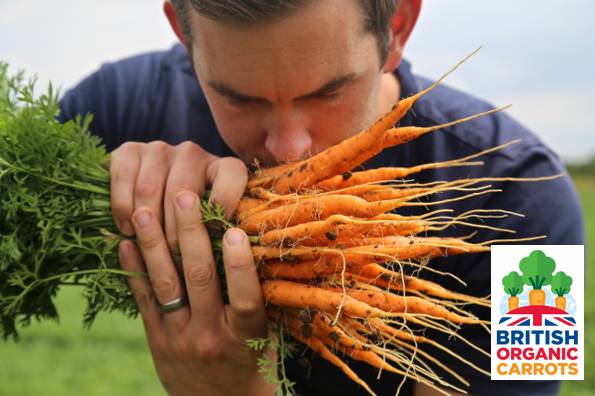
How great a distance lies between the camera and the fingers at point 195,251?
133 centimetres

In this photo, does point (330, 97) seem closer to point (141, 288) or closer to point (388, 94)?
point (388, 94)

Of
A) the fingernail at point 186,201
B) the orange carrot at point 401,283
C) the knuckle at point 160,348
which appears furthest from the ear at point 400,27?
the knuckle at point 160,348

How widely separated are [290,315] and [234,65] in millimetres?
814

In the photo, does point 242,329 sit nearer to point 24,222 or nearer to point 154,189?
point 154,189

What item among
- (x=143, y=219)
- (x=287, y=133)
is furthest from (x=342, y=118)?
(x=143, y=219)

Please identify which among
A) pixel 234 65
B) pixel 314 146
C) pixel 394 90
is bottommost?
pixel 314 146

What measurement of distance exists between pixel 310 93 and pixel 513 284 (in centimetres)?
114

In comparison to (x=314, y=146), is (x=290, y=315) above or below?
below

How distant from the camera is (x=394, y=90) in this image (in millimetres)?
1944

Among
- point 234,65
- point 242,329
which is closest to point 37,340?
point 242,329

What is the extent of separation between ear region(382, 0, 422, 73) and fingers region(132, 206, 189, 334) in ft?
3.32

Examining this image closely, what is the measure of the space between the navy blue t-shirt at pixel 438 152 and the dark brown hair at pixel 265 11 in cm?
32

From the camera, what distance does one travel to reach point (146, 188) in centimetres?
142

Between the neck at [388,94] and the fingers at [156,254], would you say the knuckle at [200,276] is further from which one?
the neck at [388,94]
